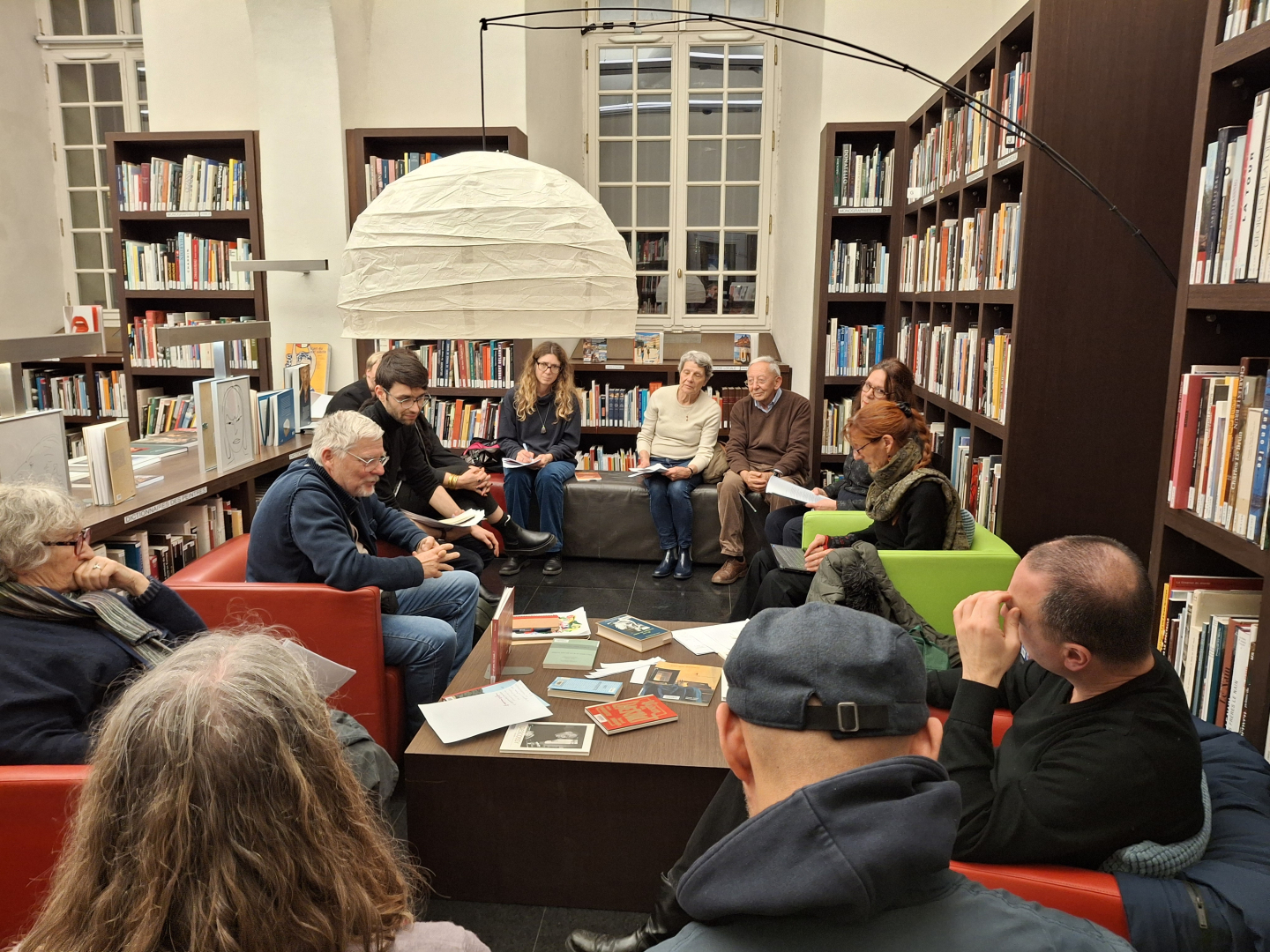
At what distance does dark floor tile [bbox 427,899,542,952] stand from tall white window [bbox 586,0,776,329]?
5184 mm

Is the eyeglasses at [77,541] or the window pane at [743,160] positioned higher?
the window pane at [743,160]

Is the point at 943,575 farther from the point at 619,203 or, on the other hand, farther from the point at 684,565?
the point at 619,203

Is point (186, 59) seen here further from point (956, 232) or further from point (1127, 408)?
point (1127, 408)

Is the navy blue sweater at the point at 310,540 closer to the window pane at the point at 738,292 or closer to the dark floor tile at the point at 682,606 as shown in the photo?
the dark floor tile at the point at 682,606

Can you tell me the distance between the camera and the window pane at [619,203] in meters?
7.01

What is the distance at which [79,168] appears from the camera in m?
7.11

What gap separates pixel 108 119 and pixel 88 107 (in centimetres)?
16

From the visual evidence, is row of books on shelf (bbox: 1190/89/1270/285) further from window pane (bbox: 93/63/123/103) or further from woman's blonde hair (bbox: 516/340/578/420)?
window pane (bbox: 93/63/123/103)

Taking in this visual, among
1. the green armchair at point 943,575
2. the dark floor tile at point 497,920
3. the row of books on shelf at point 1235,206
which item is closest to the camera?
the row of books on shelf at point 1235,206

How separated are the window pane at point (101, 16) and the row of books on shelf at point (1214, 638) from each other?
7.95 m

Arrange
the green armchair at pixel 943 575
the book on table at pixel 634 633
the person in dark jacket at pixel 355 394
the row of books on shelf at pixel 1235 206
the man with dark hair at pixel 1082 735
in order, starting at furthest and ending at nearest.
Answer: the person in dark jacket at pixel 355 394 → the green armchair at pixel 943 575 → the book on table at pixel 634 633 → the row of books on shelf at pixel 1235 206 → the man with dark hair at pixel 1082 735

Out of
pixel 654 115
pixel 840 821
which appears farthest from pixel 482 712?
pixel 654 115

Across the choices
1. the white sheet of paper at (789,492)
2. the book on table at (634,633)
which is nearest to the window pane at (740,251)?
the white sheet of paper at (789,492)

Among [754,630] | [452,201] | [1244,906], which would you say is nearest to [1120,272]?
[1244,906]
